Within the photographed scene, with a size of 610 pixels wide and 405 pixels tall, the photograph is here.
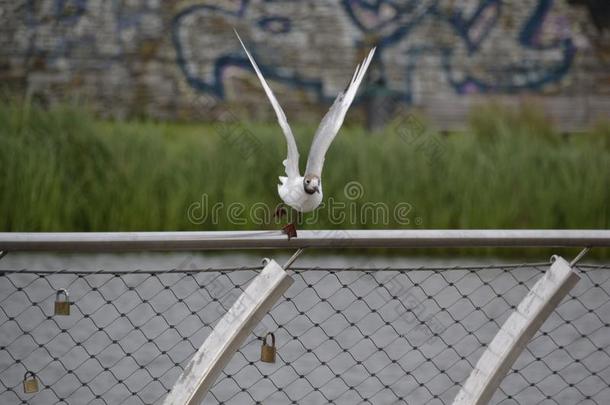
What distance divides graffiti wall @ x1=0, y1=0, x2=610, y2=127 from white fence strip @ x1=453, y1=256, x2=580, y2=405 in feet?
42.2

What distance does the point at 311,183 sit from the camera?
4047 millimetres

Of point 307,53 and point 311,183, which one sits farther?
point 307,53

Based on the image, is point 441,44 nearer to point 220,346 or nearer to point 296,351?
point 296,351

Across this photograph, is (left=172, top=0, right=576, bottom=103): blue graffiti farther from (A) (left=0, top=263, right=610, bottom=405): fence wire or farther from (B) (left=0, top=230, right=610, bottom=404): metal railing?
(A) (left=0, top=263, right=610, bottom=405): fence wire

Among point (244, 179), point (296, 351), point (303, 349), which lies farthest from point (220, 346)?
point (244, 179)

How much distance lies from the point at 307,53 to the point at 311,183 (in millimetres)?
12068

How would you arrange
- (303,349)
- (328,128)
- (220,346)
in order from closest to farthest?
(220,346), (328,128), (303,349)

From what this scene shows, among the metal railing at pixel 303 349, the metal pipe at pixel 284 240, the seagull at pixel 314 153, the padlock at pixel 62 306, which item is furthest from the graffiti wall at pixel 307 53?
the padlock at pixel 62 306

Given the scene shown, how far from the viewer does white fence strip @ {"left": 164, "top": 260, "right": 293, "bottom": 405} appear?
7.79 ft

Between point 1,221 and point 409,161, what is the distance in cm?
388

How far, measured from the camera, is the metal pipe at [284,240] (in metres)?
2.42

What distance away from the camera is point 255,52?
624 inches

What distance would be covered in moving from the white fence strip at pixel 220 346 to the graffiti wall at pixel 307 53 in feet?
42.5

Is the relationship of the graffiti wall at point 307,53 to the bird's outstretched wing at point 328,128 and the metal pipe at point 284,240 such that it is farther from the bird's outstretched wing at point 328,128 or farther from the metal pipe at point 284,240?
the metal pipe at point 284,240
